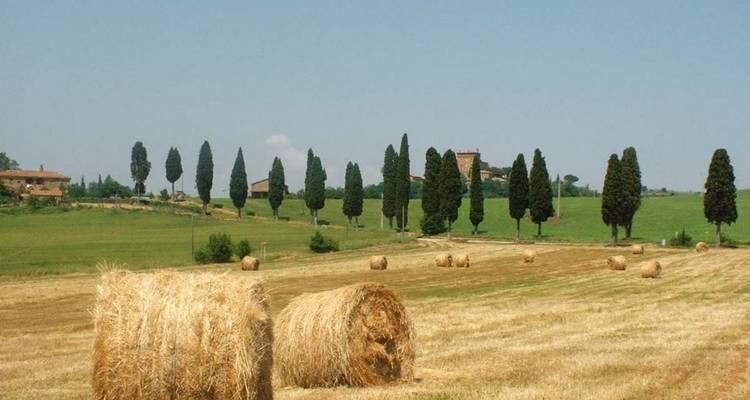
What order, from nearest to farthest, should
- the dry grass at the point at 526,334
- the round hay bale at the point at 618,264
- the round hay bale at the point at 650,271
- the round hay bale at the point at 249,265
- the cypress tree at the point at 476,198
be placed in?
the dry grass at the point at 526,334, the round hay bale at the point at 650,271, the round hay bale at the point at 618,264, the round hay bale at the point at 249,265, the cypress tree at the point at 476,198

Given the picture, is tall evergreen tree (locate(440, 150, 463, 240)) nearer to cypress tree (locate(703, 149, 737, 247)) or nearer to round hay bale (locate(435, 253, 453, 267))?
cypress tree (locate(703, 149, 737, 247))

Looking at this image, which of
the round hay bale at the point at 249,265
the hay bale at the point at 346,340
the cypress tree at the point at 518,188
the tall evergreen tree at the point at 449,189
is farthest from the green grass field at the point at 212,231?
the hay bale at the point at 346,340

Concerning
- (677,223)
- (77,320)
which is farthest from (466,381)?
(677,223)

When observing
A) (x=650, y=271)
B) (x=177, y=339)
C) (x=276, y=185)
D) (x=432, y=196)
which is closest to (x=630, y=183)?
(x=432, y=196)

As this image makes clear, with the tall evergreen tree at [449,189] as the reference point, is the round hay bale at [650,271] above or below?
below

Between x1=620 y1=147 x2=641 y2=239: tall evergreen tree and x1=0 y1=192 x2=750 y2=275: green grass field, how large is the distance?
6054 millimetres

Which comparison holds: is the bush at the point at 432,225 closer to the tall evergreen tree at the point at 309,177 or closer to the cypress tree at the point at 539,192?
the cypress tree at the point at 539,192

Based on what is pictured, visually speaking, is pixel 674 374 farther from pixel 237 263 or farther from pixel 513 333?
pixel 237 263

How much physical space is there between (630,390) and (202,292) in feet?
22.5

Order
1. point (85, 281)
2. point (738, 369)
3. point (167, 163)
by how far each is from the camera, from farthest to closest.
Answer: point (167, 163), point (85, 281), point (738, 369)

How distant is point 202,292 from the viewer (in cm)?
1223

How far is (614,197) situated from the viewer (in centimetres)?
8406

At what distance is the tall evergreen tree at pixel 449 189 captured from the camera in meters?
93.2

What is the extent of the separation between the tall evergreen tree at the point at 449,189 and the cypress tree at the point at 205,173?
37.8 m
